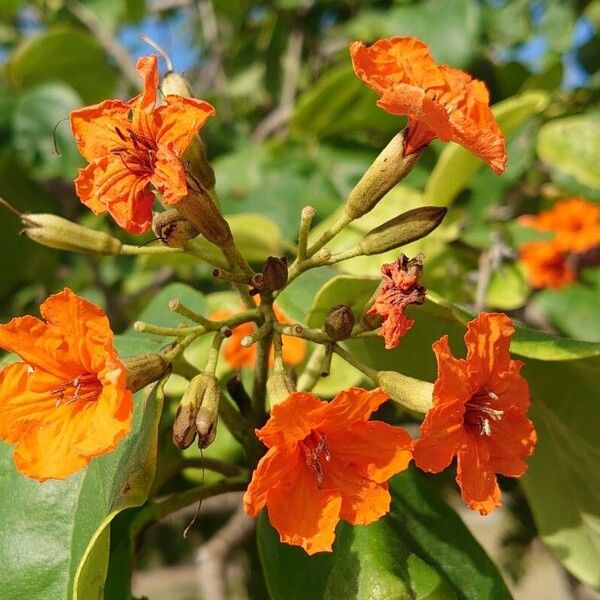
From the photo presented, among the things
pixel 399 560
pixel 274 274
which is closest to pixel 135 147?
pixel 274 274

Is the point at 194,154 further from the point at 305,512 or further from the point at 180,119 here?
the point at 305,512

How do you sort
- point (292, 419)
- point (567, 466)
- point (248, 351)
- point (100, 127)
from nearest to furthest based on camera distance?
point (292, 419) → point (100, 127) → point (567, 466) → point (248, 351)

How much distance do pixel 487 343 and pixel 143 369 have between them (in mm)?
479

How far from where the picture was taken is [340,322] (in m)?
1.16

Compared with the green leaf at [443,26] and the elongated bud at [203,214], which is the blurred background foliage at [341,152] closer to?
the green leaf at [443,26]

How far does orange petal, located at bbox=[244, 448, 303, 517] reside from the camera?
100 centimetres

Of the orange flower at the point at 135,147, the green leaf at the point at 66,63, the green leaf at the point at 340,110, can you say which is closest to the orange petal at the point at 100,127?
the orange flower at the point at 135,147

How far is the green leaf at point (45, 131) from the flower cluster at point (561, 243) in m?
1.56

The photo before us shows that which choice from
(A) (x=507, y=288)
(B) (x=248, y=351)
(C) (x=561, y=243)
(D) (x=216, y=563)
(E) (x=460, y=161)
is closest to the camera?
(D) (x=216, y=563)

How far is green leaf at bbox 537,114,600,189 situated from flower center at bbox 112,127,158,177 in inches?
63.5

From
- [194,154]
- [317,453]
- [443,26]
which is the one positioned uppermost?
[194,154]

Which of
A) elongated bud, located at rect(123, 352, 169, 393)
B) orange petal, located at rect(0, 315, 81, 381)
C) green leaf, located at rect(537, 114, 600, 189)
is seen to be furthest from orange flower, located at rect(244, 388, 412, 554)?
green leaf, located at rect(537, 114, 600, 189)

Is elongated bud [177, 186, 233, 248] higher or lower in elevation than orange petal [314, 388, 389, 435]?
higher

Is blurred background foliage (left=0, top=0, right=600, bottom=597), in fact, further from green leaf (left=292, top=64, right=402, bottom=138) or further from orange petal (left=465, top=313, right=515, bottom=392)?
orange petal (left=465, top=313, right=515, bottom=392)
